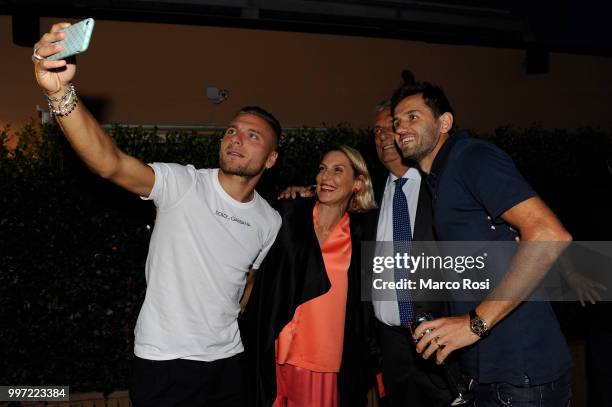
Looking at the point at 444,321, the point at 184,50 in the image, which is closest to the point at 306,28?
the point at 184,50

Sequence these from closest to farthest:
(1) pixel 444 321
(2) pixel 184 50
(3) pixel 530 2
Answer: (1) pixel 444 321, (2) pixel 184 50, (3) pixel 530 2

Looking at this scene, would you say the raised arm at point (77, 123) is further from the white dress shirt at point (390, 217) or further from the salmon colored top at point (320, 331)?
the white dress shirt at point (390, 217)

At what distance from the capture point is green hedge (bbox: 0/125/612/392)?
3443 mm

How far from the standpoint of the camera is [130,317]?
3654mm

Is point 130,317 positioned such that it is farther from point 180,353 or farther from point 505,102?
point 505,102

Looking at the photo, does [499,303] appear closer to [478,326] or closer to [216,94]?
[478,326]

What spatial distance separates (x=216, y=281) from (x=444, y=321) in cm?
126

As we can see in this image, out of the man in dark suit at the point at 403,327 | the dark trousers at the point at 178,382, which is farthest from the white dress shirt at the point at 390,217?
the dark trousers at the point at 178,382

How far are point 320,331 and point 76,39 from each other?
228 centimetres

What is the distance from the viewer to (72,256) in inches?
138

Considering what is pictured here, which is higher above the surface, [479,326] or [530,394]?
[479,326]

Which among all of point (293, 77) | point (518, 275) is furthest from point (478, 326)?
point (293, 77)

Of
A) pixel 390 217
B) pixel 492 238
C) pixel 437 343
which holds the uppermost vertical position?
pixel 390 217

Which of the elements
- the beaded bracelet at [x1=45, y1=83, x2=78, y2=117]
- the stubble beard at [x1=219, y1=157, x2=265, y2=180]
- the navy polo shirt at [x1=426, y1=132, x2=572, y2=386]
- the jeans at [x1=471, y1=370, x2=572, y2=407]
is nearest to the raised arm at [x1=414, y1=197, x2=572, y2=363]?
the navy polo shirt at [x1=426, y1=132, x2=572, y2=386]
